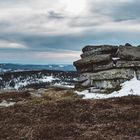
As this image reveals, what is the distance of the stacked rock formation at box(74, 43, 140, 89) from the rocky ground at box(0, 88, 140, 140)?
54.4 feet

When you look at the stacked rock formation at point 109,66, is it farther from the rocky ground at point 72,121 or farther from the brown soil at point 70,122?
the brown soil at point 70,122

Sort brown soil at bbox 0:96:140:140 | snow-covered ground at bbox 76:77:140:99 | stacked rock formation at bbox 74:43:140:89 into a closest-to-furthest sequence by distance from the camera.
Result: brown soil at bbox 0:96:140:140 < snow-covered ground at bbox 76:77:140:99 < stacked rock formation at bbox 74:43:140:89

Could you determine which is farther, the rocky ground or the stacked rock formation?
the stacked rock formation

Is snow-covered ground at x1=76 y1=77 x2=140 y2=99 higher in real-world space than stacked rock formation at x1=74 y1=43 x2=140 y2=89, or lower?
lower

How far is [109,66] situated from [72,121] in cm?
2756

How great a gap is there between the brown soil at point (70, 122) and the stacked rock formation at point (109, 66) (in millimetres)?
17877

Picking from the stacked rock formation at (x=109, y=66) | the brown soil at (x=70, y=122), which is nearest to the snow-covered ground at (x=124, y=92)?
the stacked rock formation at (x=109, y=66)

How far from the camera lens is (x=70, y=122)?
2461 cm

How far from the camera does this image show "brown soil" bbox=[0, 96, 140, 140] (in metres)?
20.7

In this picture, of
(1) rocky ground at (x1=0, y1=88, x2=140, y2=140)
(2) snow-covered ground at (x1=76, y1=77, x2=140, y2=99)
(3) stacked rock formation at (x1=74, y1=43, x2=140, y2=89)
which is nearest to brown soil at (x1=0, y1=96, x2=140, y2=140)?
(1) rocky ground at (x1=0, y1=88, x2=140, y2=140)

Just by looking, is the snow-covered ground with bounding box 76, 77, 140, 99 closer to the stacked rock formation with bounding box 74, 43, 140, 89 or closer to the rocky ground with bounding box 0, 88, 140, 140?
the stacked rock formation with bounding box 74, 43, 140, 89

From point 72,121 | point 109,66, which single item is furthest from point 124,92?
point 72,121

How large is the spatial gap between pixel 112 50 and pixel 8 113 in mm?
29256

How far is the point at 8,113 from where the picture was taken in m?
28.8
